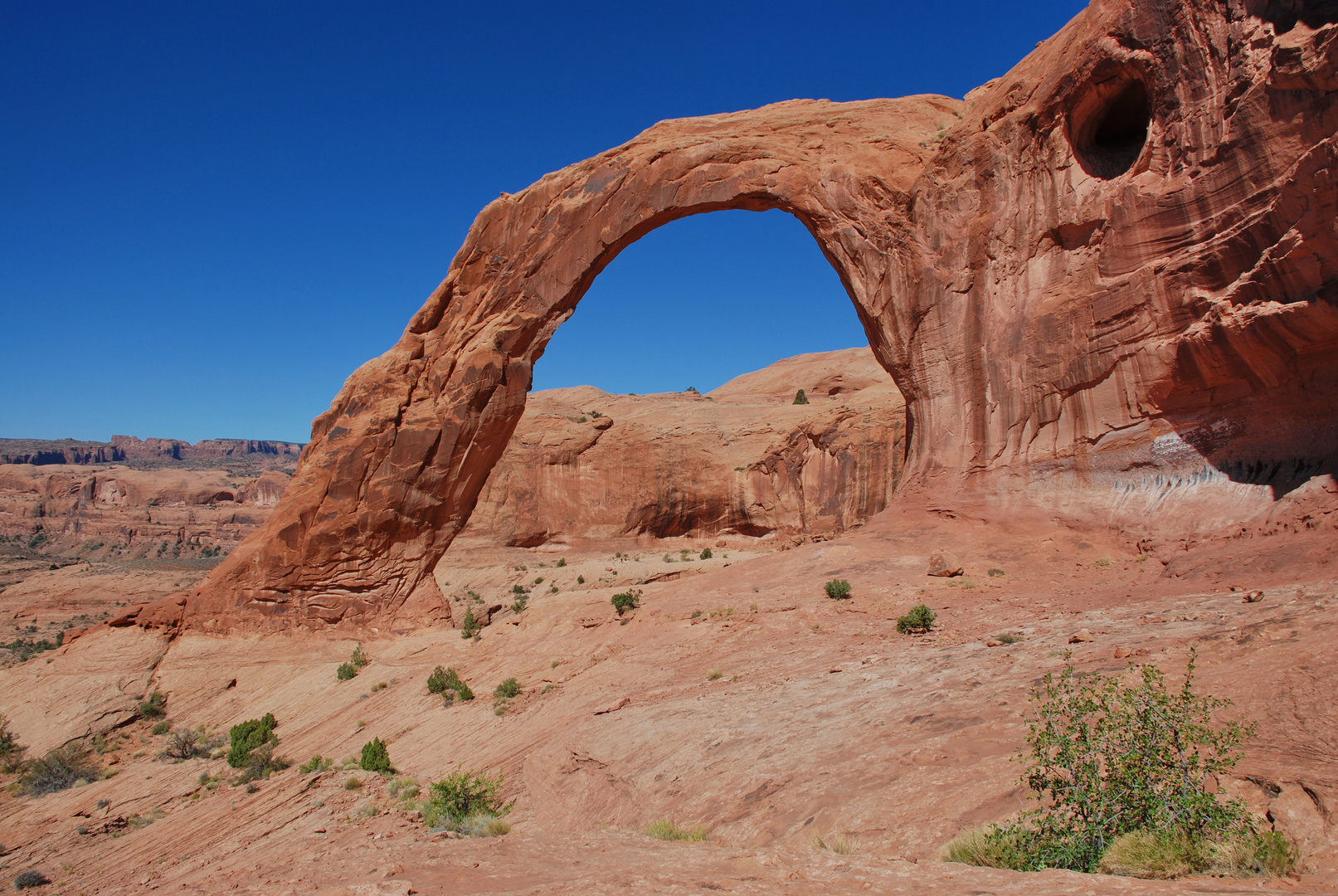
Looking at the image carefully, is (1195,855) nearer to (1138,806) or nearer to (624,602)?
(1138,806)

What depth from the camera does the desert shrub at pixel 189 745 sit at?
13.0 metres

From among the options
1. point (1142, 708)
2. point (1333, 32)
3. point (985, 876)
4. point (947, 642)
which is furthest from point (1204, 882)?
point (1333, 32)

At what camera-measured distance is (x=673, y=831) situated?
6.05 metres

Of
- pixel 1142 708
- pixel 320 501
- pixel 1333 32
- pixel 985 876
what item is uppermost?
pixel 1333 32

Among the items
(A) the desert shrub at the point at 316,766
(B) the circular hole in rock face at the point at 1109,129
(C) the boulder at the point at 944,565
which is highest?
(B) the circular hole in rock face at the point at 1109,129

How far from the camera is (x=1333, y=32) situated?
9672mm

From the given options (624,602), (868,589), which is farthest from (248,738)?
(868,589)

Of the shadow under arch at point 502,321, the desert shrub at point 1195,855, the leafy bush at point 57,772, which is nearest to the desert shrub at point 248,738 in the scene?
the leafy bush at point 57,772

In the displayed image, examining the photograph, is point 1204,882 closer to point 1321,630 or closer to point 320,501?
point 1321,630

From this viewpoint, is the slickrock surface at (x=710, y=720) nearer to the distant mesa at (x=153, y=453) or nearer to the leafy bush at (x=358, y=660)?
the leafy bush at (x=358, y=660)

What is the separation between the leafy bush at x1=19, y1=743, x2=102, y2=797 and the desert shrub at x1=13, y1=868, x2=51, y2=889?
3546 millimetres

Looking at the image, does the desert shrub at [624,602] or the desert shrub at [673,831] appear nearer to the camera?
the desert shrub at [673,831]

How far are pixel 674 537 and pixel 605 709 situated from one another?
88.3 ft

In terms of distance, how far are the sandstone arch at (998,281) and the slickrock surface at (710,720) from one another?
6.00ft
